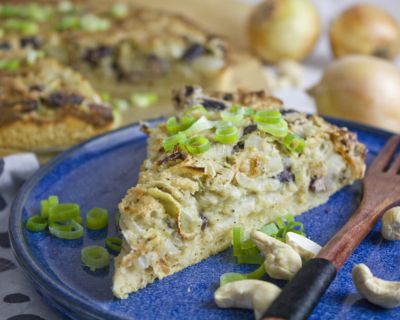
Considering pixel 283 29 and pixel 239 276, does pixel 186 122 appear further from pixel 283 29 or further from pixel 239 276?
pixel 283 29

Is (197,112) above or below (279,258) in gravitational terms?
above

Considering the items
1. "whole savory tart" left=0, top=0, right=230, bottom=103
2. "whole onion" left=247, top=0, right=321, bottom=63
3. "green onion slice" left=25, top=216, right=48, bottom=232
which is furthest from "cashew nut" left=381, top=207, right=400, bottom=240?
"whole onion" left=247, top=0, right=321, bottom=63

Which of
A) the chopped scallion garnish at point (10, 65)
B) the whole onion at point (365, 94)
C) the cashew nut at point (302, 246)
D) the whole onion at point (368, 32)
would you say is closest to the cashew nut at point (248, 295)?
the cashew nut at point (302, 246)

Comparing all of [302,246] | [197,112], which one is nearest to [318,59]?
[197,112]

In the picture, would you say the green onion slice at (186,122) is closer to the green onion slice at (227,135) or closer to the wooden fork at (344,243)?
the green onion slice at (227,135)

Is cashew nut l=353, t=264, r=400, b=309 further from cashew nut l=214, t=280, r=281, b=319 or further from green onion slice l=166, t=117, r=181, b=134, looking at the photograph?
green onion slice l=166, t=117, r=181, b=134

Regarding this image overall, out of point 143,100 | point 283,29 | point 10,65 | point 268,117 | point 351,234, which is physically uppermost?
point 268,117
